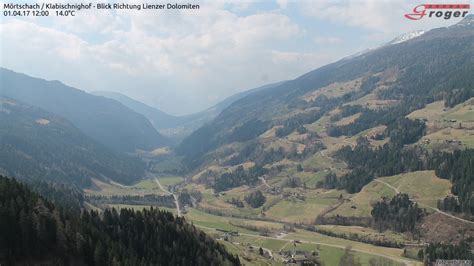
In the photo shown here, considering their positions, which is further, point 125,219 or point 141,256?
point 125,219

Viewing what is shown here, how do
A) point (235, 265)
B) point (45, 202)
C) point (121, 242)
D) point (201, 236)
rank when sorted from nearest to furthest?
point (45, 202)
point (121, 242)
point (235, 265)
point (201, 236)

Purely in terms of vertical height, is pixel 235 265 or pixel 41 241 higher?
pixel 41 241

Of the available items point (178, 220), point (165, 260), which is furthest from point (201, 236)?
point (165, 260)

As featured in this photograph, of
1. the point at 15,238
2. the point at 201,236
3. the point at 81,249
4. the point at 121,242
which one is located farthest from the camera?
the point at 201,236

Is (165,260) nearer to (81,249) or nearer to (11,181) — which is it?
(81,249)

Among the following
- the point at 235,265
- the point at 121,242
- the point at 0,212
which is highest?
the point at 0,212

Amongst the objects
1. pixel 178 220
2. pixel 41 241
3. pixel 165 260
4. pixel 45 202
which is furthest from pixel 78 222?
pixel 178 220
